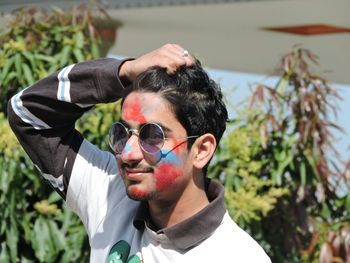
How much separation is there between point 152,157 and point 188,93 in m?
0.19

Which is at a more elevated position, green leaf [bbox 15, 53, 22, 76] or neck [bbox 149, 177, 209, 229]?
neck [bbox 149, 177, 209, 229]

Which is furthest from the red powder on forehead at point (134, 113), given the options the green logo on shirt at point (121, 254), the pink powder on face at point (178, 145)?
the green logo on shirt at point (121, 254)

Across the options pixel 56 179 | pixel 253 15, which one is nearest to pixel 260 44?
pixel 253 15

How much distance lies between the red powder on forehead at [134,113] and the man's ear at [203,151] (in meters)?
0.17

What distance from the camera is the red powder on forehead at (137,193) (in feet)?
8.20

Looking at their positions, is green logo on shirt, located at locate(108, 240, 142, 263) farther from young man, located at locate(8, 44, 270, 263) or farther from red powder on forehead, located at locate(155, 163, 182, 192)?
red powder on forehead, located at locate(155, 163, 182, 192)

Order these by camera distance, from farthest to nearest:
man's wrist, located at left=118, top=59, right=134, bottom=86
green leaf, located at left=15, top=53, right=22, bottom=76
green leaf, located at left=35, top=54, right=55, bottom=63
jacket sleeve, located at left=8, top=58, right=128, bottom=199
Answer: green leaf, located at left=35, top=54, right=55, bottom=63 → green leaf, located at left=15, top=53, right=22, bottom=76 → jacket sleeve, located at left=8, top=58, right=128, bottom=199 → man's wrist, located at left=118, top=59, right=134, bottom=86

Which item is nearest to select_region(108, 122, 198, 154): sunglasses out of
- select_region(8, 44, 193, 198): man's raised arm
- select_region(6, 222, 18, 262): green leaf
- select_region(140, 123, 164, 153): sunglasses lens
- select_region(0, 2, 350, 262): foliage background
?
select_region(140, 123, 164, 153): sunglasses lens

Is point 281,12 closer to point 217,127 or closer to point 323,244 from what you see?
point 323,244

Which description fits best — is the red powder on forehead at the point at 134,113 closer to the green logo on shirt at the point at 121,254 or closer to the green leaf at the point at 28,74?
the green logo on shirt at the point at 121,254

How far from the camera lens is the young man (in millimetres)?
2506

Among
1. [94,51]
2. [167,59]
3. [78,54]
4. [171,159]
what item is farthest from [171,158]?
[94,51]

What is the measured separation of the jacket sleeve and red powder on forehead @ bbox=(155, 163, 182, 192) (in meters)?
0.33

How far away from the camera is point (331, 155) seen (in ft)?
15.2
